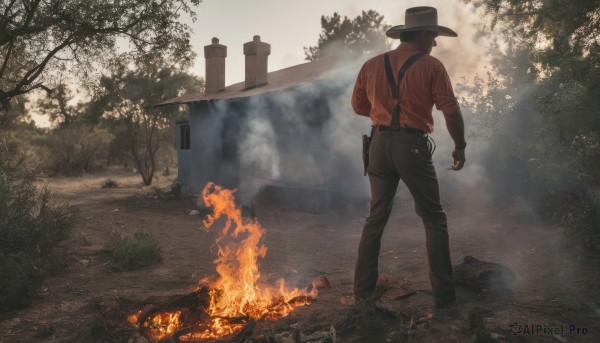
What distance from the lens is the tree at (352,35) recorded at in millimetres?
34719

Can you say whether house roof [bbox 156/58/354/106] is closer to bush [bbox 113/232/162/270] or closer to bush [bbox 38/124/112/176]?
bush [bbox 113/232/162/270]

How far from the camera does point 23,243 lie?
5281 millimetres

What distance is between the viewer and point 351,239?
8320 millimetres

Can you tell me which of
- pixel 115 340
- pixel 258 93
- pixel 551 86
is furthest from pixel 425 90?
pixel 258 93

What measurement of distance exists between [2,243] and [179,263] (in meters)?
2.24

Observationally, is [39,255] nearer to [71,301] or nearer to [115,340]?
[71,301]

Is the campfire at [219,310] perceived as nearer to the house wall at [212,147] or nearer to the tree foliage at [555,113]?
the tree foliage at [555,113]

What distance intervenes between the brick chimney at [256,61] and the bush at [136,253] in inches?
349

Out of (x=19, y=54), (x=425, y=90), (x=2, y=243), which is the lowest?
(x=2, y=243)

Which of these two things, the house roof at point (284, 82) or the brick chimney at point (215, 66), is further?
the brick chimney at point (215, 66)

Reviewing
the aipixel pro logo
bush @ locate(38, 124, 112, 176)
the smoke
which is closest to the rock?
the aipixel pro logo

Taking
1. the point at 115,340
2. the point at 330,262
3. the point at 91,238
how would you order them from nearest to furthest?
the point at 115,340
the point at 330,262
the point at 91,238

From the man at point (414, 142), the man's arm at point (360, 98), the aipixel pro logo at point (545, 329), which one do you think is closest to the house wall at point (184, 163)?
the man's arm at point (360, 98)

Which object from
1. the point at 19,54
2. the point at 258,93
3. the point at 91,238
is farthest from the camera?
the point at 258,93
